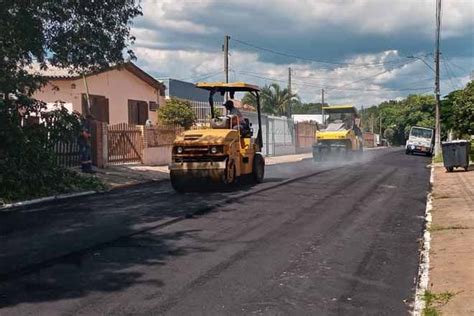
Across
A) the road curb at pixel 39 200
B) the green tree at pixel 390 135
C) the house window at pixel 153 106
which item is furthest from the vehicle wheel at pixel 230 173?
the green tree at pixel 390 135

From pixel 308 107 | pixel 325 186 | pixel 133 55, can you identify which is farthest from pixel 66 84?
pixel 308 107

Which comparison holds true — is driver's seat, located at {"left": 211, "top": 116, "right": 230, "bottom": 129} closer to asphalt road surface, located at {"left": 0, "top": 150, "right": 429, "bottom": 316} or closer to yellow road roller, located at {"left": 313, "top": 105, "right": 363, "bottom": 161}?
asphalt road surface, located at {"left": 0, "top": 150, "right": 429, "bottom": 316}

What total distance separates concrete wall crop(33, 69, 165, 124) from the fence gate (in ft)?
14.5

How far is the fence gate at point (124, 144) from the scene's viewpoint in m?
22.5

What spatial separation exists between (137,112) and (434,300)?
1123 inches

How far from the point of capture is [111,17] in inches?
599

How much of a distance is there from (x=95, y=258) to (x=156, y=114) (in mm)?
27212

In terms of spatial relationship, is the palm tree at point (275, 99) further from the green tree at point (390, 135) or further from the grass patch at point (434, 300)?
the grass patch at point (434, 300)

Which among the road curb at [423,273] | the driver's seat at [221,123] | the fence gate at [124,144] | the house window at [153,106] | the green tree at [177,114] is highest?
the house window at [153,106]

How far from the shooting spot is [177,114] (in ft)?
104

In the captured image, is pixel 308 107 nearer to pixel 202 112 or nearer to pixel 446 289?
pixel 202 112

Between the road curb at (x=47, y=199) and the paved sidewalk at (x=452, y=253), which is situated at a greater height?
the road curb at (x=47, y=199)

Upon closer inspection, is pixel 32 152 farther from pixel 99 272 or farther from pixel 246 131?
pixel 99 272

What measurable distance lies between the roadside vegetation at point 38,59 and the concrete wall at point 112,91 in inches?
447
